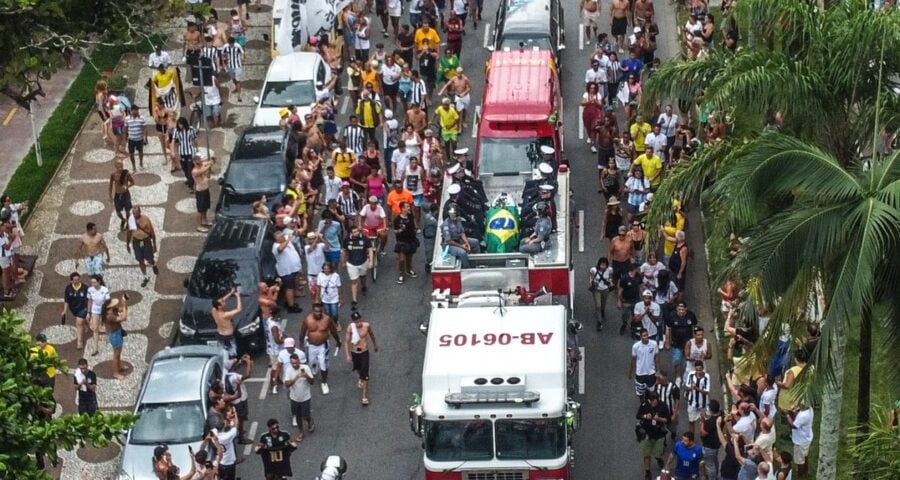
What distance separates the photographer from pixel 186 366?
27312 millimetres

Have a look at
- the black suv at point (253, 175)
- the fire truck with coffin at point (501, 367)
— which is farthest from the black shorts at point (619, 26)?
the fire truck with coffin at point (501, 367)

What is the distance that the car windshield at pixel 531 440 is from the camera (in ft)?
77.6

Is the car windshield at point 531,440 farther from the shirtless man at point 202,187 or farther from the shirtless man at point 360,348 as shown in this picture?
the shirtless man at point 202,187

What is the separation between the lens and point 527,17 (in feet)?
127

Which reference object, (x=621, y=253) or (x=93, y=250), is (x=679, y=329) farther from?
(x=93, y=250)

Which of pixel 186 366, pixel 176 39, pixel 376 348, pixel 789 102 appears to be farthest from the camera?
pixel 176 39

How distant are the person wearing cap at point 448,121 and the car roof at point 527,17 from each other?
3.20m

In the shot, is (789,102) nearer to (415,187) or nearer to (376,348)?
(376,348)

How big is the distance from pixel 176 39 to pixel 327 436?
17642 millimetres

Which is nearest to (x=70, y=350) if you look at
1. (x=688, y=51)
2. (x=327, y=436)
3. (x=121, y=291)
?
(x=121, y=291)

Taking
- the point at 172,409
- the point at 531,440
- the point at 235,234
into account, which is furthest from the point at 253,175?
the point at 531,440

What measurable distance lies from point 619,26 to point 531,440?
60.6 feet

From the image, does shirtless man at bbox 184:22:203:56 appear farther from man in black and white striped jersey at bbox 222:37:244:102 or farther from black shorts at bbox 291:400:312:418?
black shorts at bbox 291:400:312:418

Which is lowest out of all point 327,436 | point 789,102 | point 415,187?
point 327,436
